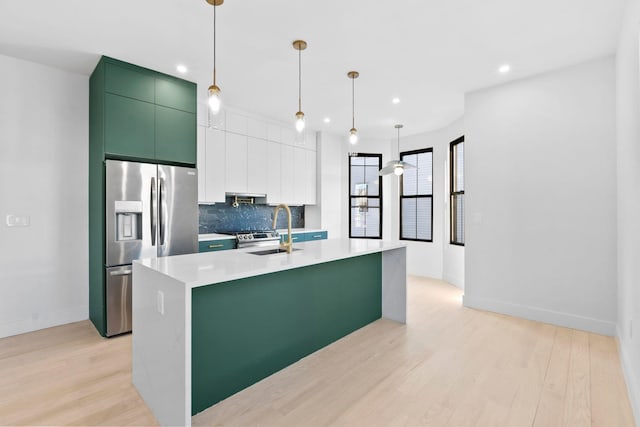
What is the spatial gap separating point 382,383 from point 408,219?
4.41 m

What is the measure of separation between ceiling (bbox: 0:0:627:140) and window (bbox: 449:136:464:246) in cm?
152

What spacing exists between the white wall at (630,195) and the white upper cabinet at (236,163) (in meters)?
4.15

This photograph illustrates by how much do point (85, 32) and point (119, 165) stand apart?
1.14m

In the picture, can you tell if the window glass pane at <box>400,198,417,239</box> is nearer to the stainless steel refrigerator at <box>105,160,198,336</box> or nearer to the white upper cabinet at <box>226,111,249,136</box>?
the white upper cabinet at <box>226,111,249,136</box>

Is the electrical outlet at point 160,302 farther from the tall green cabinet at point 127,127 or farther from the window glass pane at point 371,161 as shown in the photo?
the window glass pane at point 371,161

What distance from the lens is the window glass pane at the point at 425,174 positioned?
601 cm

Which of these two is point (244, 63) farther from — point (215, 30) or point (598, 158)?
point (598, 158)

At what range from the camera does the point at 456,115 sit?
16.4 ft

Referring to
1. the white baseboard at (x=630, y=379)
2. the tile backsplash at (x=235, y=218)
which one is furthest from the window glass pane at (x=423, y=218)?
the white baseboard at (x=630, y=379)

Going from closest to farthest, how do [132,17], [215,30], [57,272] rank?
[132,17]
[215,30]
[57,272]

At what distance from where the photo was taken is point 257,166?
500cm

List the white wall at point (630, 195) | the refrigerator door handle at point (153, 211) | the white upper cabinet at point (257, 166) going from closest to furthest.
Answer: the white wall at point (630, 195)
the refrigerator door handle at point (153, 211)
the white upper cabinet at point (257, 166)

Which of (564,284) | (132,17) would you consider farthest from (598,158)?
(132,17)

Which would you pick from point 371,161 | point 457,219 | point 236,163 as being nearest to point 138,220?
point 236,163
